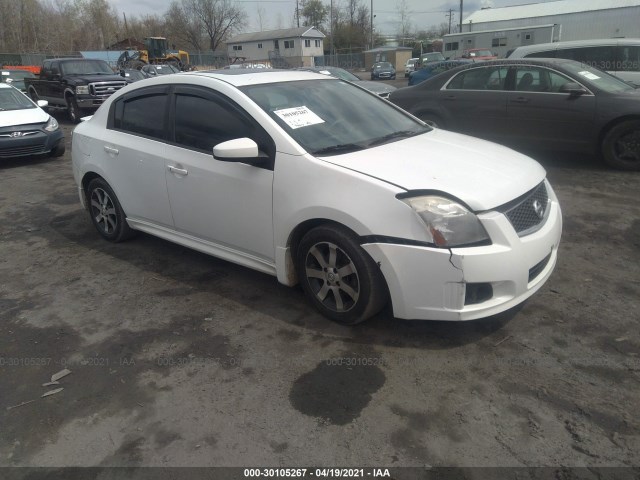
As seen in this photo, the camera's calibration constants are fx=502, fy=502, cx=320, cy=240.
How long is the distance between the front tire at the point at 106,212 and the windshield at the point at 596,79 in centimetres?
644

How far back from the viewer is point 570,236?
16.1 ft

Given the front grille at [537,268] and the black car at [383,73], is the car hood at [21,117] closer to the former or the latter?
the front grille at [537,268]

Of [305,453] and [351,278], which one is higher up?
[351,278]

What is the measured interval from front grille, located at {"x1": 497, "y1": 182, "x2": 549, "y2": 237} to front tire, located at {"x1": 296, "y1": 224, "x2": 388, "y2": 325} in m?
0.88

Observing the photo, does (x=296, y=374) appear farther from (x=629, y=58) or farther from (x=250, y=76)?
(x=629, y=58)

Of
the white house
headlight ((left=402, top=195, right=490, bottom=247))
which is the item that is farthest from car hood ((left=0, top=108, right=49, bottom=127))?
the white house

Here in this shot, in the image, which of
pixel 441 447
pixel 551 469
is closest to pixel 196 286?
pixel 441 447

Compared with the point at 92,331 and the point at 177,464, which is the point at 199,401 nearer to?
the point at 177,464

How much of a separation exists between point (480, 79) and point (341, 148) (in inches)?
214

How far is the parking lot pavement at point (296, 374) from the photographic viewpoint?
7.98 feet

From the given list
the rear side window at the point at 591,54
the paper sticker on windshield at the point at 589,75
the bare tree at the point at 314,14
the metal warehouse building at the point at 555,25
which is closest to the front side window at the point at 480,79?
the paper sticker on windshield at the point at 589,75

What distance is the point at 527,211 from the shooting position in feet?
10.5

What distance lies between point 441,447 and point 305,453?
651 mm

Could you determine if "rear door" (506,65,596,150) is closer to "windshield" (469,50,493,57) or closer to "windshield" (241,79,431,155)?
"windshield" (241,79,431,155)
